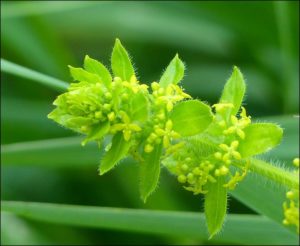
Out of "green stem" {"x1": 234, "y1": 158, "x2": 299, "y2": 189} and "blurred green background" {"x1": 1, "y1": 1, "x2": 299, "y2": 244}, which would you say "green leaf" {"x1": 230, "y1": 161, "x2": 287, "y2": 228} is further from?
"blurred green background" {"x1": 1, "y1": 1, "x2": 299, "y2": 244}

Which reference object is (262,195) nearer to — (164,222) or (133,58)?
(164,222)

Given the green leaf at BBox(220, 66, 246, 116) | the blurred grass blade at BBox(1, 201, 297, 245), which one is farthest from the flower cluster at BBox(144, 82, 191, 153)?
the blurred grass blade at BBox(1, 201, 297, 245)

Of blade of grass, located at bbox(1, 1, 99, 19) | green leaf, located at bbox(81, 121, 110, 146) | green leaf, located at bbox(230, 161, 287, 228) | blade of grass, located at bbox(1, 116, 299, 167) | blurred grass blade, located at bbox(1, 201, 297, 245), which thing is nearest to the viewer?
green leaf, located at bbox(81, 121, 110, 146)

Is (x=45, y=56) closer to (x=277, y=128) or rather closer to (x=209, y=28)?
(x=209, y=28)

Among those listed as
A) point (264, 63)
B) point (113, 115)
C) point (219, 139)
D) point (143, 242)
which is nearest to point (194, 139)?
point (219, 139)

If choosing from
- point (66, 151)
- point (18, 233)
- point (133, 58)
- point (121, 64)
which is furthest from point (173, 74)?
point (133, 58)

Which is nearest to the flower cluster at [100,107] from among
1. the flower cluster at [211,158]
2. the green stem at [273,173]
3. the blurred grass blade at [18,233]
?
the flower cluster at [211,158]

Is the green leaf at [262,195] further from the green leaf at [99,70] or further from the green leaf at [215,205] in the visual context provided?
the green leaf at [99,70]
